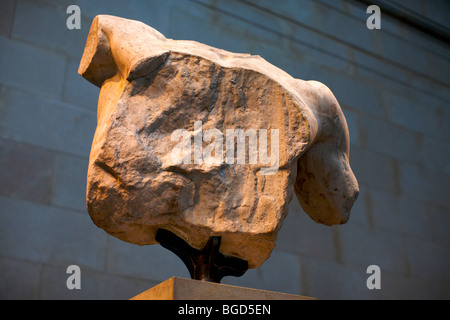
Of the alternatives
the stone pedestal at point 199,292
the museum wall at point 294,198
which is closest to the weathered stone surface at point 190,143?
the stone pedestal at point 199,292

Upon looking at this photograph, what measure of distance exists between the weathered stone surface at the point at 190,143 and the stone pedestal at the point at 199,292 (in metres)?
0.26

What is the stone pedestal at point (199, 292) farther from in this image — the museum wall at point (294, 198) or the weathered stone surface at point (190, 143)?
the museum wall at point (294, 198)

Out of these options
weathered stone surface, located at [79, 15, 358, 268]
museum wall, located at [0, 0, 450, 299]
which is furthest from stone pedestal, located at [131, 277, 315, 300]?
museum wall, located at [0, 0, 450, 299]

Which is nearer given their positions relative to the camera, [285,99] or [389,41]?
[285,99]

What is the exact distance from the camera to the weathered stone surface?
2137 millimetres

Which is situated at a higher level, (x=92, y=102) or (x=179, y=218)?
(x=92, y=102)

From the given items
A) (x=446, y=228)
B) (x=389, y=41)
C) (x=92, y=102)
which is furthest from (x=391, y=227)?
(x=92, y=102)

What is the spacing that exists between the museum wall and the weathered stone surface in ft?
4.24

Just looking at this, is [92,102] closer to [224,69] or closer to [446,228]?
[224,69]

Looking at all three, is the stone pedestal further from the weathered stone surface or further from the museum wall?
the museum wall

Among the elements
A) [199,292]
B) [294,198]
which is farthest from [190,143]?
[294,198]

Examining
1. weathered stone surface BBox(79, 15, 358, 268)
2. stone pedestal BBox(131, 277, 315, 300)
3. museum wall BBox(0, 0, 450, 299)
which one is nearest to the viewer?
stone pedestal BBox(131, 277, 315, 300)
